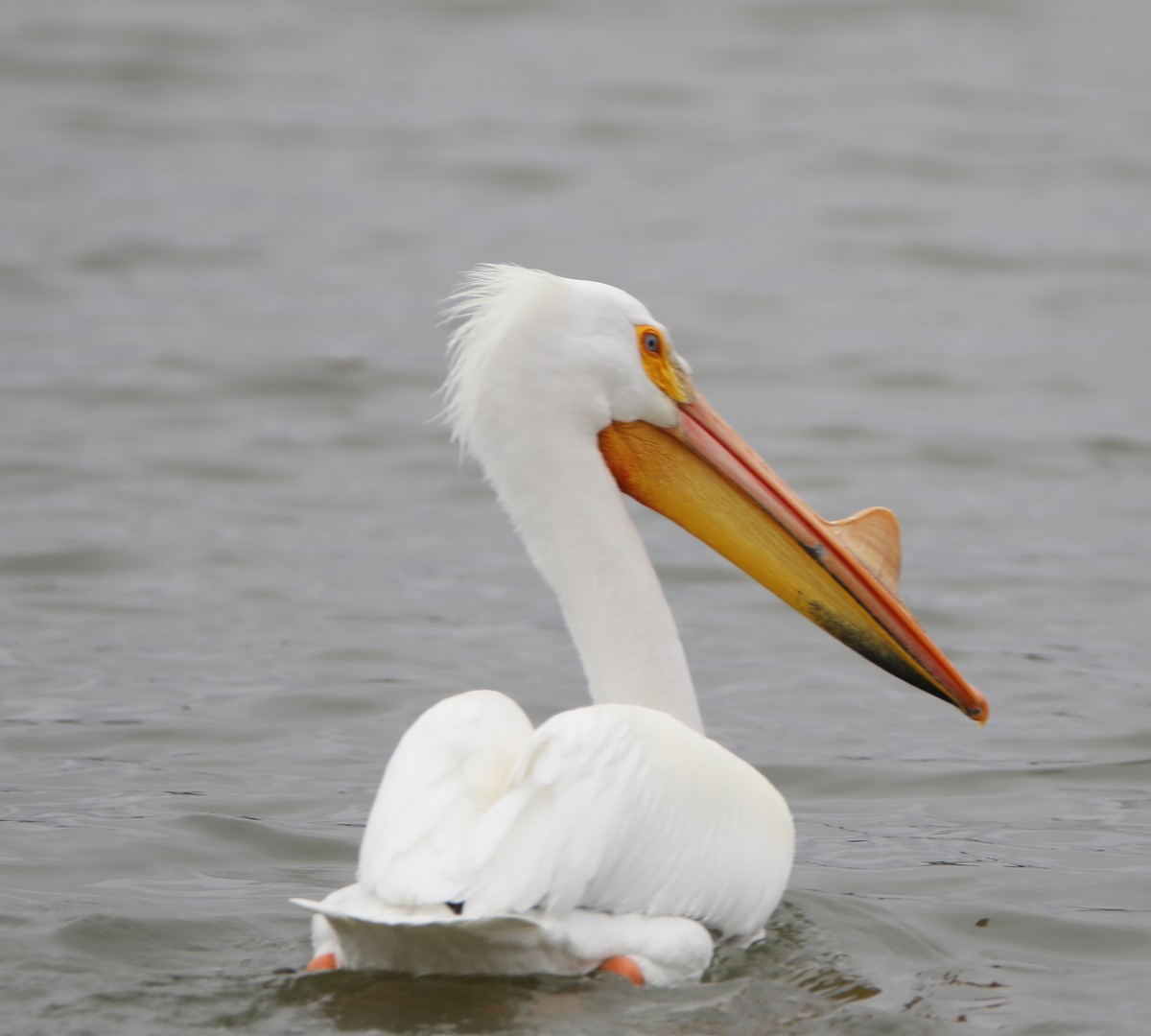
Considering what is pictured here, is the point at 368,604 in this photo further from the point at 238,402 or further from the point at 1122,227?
the point at 1122,227

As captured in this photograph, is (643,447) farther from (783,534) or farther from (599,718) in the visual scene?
(599,718)

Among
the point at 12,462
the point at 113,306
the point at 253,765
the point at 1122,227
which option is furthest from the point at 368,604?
the point at 1122,227

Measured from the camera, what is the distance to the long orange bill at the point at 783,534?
14.9ft

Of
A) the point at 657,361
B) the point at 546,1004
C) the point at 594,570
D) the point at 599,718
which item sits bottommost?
the point at 546,1004

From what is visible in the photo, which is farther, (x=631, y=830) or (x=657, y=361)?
(x=657, y=361)

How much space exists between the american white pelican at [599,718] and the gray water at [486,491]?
0.16 m

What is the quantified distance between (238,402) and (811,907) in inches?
248

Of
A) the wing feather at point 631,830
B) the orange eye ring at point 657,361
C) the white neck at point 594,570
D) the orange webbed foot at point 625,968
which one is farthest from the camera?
the orange eye ring at point 657,361

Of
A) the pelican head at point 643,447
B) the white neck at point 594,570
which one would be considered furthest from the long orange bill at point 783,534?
the white neck at point 594,570

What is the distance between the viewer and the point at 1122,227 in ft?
45.2

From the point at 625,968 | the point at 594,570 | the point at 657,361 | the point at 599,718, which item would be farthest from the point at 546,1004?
the point at 657,361

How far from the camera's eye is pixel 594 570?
4.35m

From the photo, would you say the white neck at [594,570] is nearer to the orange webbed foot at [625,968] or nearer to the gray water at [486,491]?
the gray water at [486,491]

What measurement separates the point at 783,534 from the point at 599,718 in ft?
3.38
